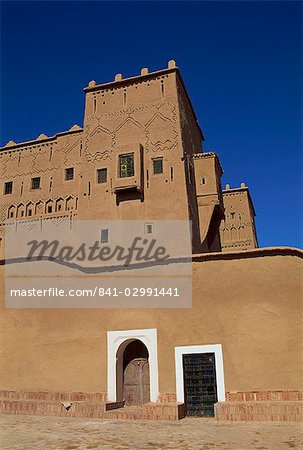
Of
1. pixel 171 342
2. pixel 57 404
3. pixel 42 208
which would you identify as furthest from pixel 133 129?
pixel 57 404

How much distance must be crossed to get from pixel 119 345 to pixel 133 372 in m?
1.31

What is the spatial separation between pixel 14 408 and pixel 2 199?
46.7ft

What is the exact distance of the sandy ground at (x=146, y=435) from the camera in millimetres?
7277

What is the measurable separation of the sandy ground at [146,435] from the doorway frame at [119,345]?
1.56m

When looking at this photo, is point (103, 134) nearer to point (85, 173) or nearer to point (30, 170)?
point (85, 173)

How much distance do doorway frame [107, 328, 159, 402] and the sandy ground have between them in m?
1.56

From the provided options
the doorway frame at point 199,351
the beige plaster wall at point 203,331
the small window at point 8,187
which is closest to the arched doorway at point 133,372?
the beige plaster wall at point 203,331

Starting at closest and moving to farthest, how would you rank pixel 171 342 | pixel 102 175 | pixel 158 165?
pixel 171 342
pixel 158 165
pixel 102 175

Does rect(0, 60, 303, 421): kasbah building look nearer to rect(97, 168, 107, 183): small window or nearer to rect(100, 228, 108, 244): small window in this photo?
rect(100, 228, 108, 244): small window

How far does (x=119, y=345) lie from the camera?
12805mm

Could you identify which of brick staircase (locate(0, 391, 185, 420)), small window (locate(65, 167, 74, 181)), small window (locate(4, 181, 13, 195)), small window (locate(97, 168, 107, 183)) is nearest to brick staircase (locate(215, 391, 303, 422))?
brick staircase (locate(0, 391, 185, 420))

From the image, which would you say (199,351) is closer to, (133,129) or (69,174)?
(133,129)

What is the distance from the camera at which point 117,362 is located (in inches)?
505

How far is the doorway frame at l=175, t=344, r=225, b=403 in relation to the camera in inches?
450
